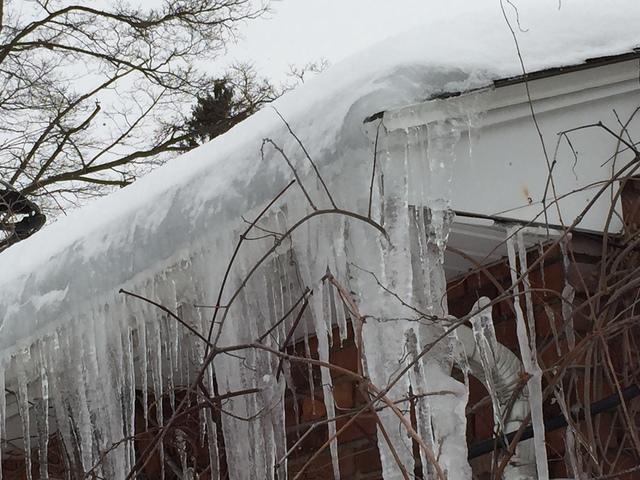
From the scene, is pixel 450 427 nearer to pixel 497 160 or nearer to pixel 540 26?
pixel 497 160

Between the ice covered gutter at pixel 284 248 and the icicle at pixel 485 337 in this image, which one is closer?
the ice covered gutter at pixel 284 248

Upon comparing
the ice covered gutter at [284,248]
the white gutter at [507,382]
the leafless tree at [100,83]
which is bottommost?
the white gutter at [507,382]

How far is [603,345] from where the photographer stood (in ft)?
6.82

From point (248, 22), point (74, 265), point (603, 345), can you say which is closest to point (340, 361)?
point (74, 265)

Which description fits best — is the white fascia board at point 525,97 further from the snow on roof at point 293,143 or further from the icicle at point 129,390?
the icicle at point 129,390

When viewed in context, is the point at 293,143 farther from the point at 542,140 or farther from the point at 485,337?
the point at 485,337

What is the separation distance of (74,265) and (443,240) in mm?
1085

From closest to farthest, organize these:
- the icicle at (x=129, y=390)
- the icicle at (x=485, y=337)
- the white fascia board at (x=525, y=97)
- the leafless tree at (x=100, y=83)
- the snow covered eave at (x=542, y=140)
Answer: the white fascia board at (x=525, y=97), the snow covered eave at (x=542, y=140), the icicle at (x=485, y=337), the icicle at (x=129, y=390), the leafless tree at (x=100, y=83)

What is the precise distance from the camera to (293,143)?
1942mm

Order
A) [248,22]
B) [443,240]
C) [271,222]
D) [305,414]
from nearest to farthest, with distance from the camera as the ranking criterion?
[443,240]
[271,222]
[305,414]
[248,22]

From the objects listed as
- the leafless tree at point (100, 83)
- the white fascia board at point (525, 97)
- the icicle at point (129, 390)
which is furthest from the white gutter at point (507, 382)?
the leafless tree at point (100, 83)

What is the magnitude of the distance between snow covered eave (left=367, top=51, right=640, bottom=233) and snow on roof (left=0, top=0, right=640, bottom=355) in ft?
0.16

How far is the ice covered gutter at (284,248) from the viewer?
183 cm

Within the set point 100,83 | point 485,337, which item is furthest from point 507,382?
point 100,83
